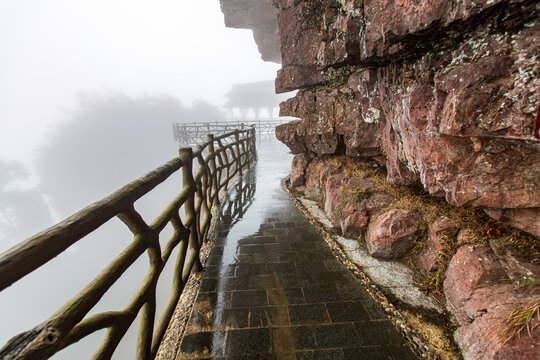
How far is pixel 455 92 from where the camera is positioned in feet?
6.77

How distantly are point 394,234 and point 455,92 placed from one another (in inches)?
71.4

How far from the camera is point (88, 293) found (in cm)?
122

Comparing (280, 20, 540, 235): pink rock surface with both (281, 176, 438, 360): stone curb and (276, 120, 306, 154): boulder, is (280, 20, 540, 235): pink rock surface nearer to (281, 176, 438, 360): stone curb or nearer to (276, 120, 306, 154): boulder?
(281, 176, 438, 360): stone curb

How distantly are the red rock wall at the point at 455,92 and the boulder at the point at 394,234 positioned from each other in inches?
21.7

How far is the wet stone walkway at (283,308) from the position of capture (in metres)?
2.08

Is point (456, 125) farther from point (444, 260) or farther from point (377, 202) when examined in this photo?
point (377, 202)

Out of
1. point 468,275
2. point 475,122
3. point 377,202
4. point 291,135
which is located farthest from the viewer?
point 291,135

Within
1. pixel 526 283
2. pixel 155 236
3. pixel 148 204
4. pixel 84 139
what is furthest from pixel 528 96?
pixel 84 139

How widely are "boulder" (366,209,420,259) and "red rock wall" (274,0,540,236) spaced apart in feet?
1.81

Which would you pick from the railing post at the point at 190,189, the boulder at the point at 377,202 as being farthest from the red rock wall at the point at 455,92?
the railing post at the point at 190,189

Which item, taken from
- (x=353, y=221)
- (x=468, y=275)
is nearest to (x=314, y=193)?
(x=353, y=221)

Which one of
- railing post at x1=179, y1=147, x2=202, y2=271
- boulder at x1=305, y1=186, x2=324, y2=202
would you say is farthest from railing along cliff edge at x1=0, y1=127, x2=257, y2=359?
boulder at x1=305, y1=186, x2=324, y2=202

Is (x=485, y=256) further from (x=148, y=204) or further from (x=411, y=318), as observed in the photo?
(x=148, y=204)

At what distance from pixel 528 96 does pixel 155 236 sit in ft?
9.96
